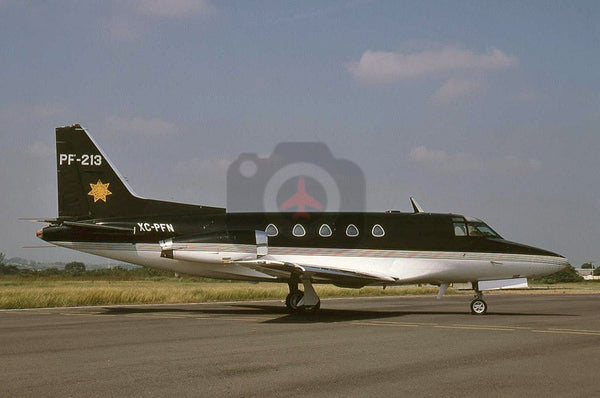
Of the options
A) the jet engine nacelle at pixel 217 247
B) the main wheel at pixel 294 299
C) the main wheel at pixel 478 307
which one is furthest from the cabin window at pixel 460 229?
the jet engine nacelle at pixel 217 247

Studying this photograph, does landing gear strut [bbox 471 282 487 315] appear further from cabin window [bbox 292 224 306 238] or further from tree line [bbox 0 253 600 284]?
tree line [bbox 0 253 600 284]

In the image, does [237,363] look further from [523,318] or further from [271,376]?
[523,318]

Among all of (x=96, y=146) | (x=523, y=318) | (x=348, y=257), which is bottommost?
(x=523, y=318)

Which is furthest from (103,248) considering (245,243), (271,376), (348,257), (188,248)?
(271,376)

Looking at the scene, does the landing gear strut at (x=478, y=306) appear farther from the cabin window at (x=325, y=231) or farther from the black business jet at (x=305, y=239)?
the cabin window at (x=325, y=231)

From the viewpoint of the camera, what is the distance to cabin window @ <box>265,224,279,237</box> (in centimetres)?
2222

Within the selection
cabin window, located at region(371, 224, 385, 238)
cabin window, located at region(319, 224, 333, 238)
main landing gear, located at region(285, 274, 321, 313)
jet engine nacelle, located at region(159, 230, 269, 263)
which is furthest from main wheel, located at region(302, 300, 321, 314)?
cabin window, located at region(371, 224, 385, 238)

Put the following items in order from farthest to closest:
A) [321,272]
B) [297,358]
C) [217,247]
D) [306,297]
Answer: [306,297], [217,247], [321,272], [297,358]

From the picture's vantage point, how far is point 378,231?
22578mm

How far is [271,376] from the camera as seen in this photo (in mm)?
9602

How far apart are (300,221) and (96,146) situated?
812 cm

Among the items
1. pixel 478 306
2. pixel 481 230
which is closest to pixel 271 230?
pixel 481 230

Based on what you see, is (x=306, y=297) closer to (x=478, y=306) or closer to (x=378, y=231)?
(x=378, y=231)

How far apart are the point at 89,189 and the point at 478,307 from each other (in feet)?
47.9
